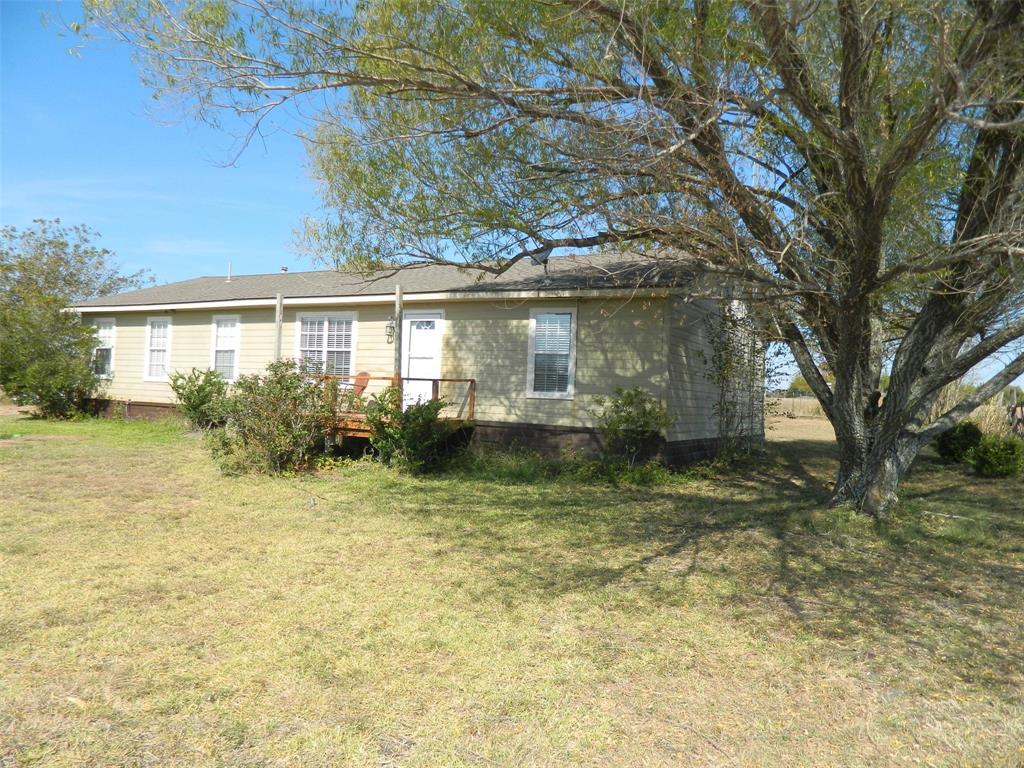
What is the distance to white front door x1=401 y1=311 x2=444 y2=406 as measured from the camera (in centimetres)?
1361


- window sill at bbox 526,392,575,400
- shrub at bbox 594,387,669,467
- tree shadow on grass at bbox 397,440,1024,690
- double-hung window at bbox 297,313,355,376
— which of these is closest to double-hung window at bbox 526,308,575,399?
window sill at bbox 526,392,575,400

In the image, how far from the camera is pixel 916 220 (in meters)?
7.26

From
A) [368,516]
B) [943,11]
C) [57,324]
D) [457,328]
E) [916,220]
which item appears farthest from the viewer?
[57,324]

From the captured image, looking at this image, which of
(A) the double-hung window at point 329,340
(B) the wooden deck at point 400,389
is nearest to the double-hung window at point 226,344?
(A) the double-hung window at point 329,340

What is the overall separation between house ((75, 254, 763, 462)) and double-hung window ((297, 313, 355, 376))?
1.0 inches

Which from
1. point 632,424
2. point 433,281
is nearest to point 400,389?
point 433,281

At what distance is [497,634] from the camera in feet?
15.2

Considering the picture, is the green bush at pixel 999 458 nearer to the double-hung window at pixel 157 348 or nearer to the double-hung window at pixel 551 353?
the double-hung window at pixel 551 353

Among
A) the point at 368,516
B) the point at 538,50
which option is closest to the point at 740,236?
the point at 538,50

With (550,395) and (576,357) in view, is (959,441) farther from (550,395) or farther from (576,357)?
(550,395)

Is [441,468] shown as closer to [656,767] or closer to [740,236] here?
[740,236]

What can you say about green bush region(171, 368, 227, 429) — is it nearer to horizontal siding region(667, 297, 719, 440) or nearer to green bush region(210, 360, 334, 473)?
green bush region(210, 360, 334, 473)

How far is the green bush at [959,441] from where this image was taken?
14.0 m

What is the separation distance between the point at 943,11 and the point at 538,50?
3.27 m
